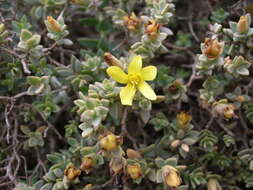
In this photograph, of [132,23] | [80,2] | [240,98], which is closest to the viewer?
[240,98]

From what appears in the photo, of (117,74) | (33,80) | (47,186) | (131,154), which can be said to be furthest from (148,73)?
(47,186)

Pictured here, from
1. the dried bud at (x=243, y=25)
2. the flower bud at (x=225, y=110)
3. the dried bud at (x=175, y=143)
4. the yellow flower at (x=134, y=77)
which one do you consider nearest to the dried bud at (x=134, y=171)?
the dried bud at (x=175, y=143)

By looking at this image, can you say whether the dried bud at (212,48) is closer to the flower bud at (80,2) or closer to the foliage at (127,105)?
the foliage at (127,105)

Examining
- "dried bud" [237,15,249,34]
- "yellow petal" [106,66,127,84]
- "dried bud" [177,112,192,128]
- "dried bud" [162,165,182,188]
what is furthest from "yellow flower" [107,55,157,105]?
"dried bud" [237,15,249,34]

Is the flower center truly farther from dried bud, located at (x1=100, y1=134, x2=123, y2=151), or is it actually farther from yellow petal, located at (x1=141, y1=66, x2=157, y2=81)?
dried bud, located at (x1=100, y1=134, x2=123, y2=151)

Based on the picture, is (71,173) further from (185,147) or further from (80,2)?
(80,2)

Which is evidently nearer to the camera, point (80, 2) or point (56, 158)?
point (56, 158)
